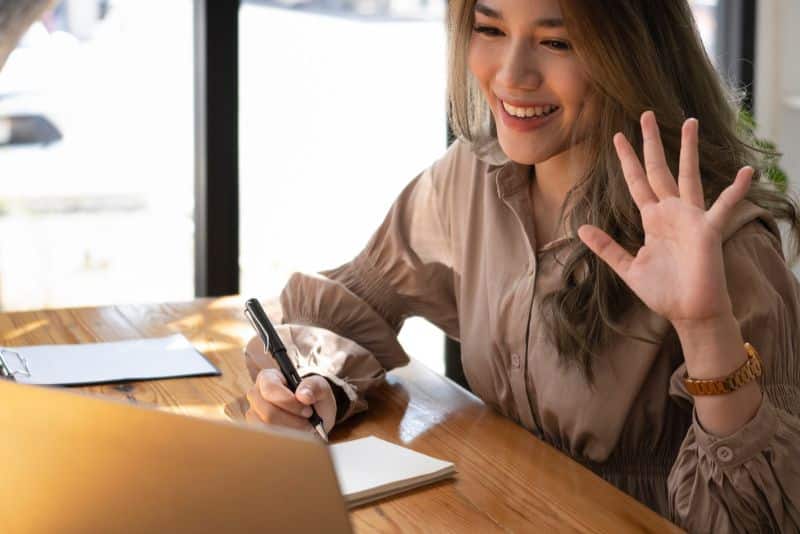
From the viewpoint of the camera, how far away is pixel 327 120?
11.6 feet

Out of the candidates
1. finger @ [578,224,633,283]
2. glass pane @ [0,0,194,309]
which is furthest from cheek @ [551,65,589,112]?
glass pane @ [0,0,194,309]

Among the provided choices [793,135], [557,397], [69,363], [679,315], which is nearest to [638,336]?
[557,397]

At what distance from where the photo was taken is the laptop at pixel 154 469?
0.72 m

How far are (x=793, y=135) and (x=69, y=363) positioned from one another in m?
3.09

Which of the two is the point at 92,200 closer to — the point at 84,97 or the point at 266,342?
the point at 84,97

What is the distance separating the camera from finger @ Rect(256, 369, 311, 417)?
1.56m

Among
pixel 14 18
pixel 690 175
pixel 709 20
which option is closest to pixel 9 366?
pixel 690 175

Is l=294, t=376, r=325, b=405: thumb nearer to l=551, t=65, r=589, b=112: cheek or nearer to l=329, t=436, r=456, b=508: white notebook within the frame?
l=329, t=436, r=456, b=508: white notebook

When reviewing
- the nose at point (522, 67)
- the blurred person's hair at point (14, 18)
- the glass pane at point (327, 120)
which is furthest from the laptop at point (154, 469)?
the glass pane at point (327, 120)

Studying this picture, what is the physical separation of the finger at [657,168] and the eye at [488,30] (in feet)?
1.35

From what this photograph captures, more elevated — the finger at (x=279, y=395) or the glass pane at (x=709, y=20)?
the glass pane at (x=709, y=20)

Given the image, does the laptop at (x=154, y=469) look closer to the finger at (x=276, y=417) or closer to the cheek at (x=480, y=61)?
the finger at (x=276, y=417)

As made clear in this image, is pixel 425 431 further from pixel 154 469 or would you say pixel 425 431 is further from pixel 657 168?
pixel 154 469

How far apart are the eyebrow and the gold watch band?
0.55 meters
